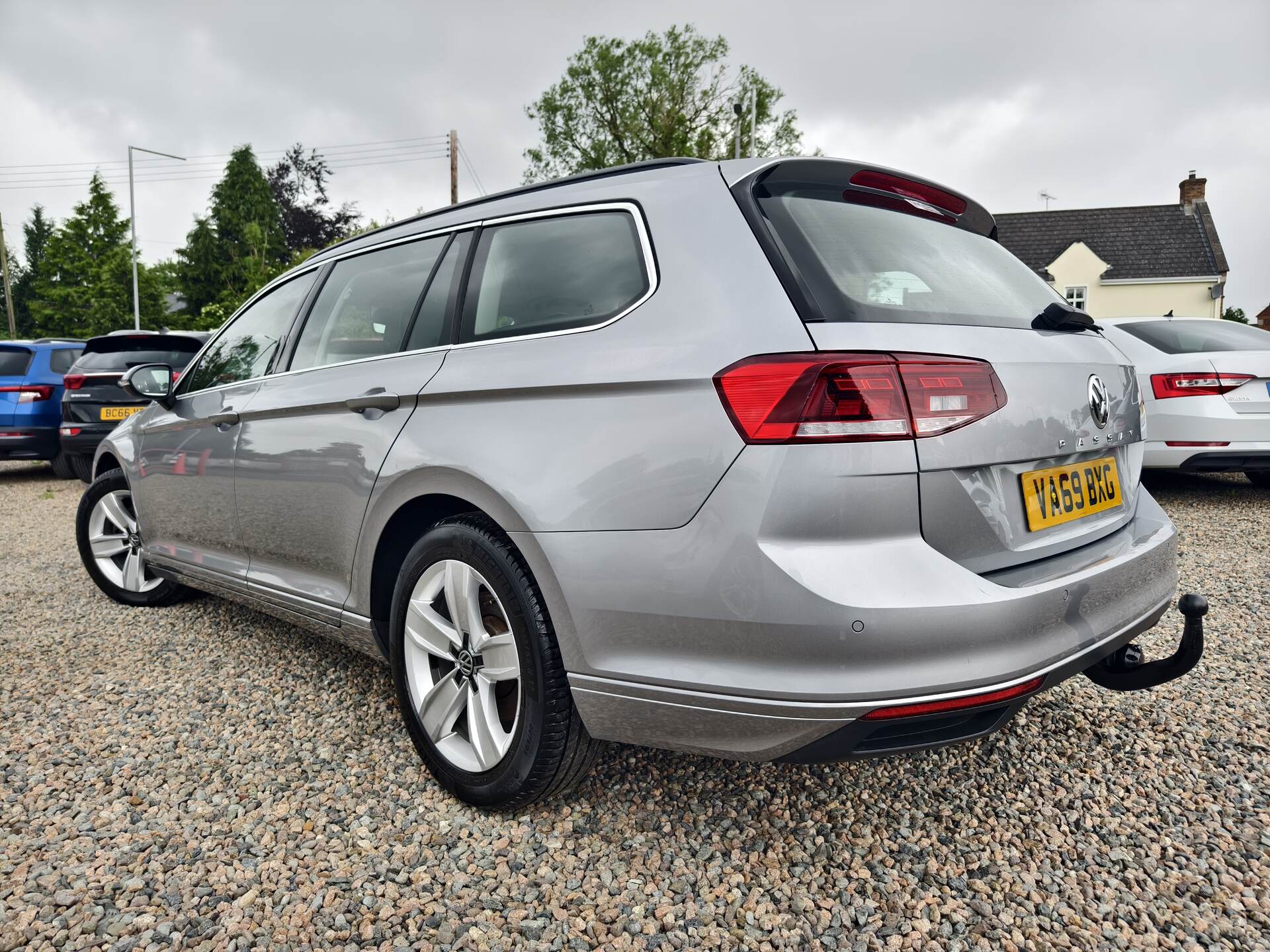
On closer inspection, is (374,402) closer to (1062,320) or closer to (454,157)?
(1062,320)

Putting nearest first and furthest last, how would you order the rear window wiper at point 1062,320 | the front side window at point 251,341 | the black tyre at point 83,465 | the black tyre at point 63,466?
the rear window wiper at point 1062,320, the front side window at point 251,341, the black tyre at point 83,465, the black tyre at point 63,466

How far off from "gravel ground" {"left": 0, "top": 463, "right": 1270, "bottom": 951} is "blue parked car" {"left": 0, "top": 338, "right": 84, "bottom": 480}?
7.84 m

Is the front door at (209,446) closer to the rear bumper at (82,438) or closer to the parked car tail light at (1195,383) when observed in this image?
the rear bumper at (82,438)

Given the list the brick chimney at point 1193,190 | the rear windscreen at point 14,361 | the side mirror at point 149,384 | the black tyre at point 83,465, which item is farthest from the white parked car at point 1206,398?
the brick chimney at point 1193,190

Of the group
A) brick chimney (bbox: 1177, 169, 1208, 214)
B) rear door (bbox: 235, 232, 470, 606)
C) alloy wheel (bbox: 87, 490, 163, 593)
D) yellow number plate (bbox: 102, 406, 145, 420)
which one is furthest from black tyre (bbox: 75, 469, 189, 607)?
brick chimney (bbox: 1177, 169, 1208, 214)

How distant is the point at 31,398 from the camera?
9617 mm

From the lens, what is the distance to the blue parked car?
31.3ft

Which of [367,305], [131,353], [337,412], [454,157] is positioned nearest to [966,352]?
[337,412]

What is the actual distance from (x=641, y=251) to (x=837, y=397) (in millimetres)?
654

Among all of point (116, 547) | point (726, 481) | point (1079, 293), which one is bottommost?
point (116, 547)

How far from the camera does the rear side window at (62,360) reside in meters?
9.82

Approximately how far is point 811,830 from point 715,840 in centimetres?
25

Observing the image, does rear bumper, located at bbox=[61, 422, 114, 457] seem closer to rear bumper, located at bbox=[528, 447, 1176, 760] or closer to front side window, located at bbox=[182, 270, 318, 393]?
front side window, located at bbox=[182, 270, 318, 393]

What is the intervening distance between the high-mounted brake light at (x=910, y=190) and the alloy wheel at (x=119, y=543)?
381 cm
